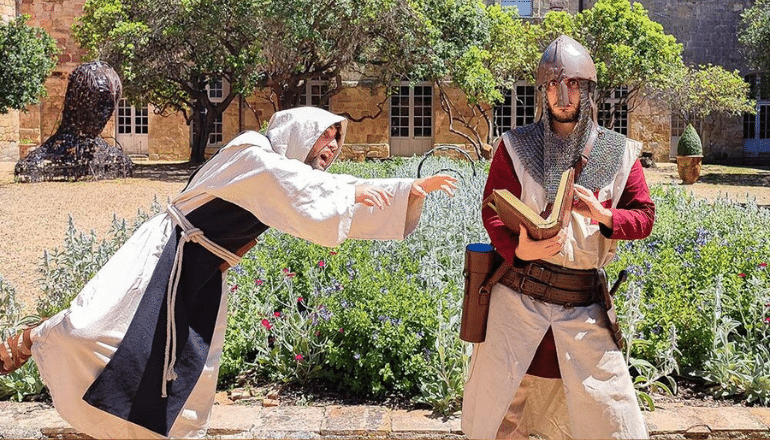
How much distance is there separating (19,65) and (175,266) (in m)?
16.7

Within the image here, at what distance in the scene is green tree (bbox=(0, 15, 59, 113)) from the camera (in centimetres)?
1727

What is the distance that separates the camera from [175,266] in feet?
8.24

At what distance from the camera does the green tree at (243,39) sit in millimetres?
18016

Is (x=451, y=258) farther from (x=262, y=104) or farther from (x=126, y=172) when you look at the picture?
(x=262, y=104)

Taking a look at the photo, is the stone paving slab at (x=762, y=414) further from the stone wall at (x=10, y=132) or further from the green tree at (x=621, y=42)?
the stone wall at (x=10, y=132)

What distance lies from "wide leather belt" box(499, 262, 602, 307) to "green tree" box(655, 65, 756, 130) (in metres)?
20.0

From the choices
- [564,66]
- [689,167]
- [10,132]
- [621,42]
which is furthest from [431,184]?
[10,132]

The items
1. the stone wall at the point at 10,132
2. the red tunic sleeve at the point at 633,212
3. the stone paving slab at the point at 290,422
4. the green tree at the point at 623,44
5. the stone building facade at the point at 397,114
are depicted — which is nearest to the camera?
the red tunic sleeve at the point at 633,212

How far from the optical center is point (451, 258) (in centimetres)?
523

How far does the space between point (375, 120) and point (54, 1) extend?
1005 cm

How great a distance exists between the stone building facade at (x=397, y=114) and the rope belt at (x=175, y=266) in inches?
854

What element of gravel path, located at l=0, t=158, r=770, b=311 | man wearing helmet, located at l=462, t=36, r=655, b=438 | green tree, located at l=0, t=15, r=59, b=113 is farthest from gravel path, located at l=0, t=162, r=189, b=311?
man wearing helmet, located at l=462, t=36, r=655, b=438

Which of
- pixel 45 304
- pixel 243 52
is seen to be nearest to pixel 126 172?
pixel 243 52

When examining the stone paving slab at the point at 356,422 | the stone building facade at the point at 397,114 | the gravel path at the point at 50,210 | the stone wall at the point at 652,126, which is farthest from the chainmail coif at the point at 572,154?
the stone wall at the point at 652,126
